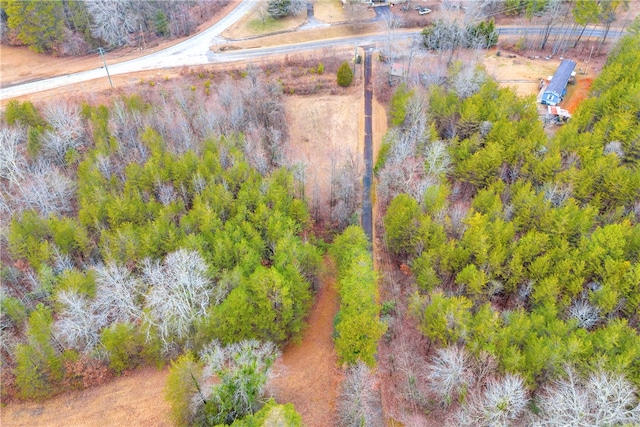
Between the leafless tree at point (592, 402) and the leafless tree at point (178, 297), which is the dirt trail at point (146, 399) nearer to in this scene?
the leafless tree at point (178, 297)

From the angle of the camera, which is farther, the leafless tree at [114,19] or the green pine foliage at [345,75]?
the leafless tree at [114,19]

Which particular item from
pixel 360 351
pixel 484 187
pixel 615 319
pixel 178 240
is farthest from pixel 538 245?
pixel 178 240

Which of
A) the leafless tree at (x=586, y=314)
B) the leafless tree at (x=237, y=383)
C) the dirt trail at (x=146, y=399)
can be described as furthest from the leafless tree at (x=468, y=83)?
the leafless tree at (x=237, y=383)

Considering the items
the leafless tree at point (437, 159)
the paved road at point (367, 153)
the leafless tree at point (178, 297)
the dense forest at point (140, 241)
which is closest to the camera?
the leafless tree at point (178, 297)

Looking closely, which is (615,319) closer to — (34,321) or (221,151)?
(221,151)

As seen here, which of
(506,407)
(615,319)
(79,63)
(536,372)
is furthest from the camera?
(79,63)

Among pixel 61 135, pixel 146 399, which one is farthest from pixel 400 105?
pixel 146 399

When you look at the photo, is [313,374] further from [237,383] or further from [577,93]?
[577,93]
